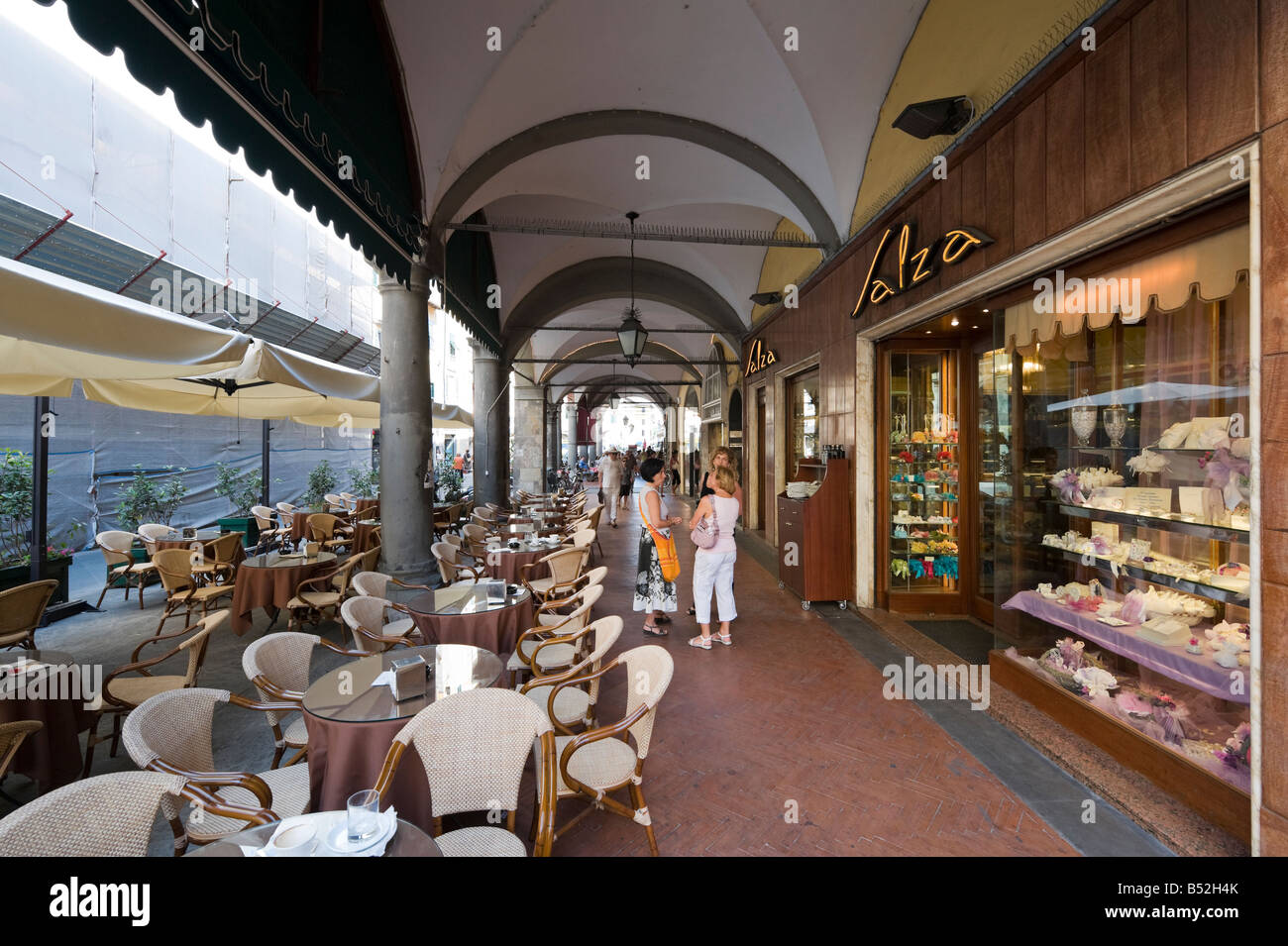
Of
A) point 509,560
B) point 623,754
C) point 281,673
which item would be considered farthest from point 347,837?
point 509,560

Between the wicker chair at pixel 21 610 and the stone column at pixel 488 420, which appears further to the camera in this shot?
the stone column at pixel 488 420

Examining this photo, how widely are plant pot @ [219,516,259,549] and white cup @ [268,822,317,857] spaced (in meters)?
9.32

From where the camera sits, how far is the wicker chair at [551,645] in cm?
329

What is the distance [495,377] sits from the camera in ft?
36.2

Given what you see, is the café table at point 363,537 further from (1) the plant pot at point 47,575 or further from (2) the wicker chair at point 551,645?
(2) the wicker chair at point 551,645

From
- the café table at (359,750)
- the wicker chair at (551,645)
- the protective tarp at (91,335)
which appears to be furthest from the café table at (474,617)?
the protective tarp at (91,335)

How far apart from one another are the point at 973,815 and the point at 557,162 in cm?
819

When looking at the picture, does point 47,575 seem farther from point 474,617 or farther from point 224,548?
point 474,617

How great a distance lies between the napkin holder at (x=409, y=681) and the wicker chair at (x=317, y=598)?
121 inches

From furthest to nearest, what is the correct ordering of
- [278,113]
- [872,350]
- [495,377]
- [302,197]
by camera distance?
[495,377]
[872,350]
[302,197]
[278,113]

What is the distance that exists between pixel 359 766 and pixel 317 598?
11.9ft

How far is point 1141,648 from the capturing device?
2982 millimetres
